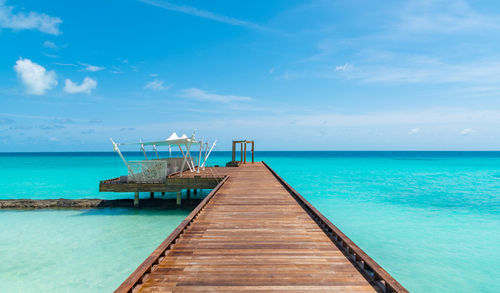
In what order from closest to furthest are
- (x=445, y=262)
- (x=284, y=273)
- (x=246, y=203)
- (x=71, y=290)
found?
1. (x=284, y=273)
2. (x=71, y=290)
3. (x=246, y=203)
4. (x=445, y=262)

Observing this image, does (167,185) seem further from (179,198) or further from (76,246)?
(76,246)

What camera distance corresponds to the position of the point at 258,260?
412 centimetres

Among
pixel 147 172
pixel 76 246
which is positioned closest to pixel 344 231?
pixel 147 172

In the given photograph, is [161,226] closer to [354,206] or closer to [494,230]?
[354,206]

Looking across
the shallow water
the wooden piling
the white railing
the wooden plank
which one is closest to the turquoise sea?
the shallow water

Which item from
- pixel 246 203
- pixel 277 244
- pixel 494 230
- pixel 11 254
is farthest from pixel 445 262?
pixel 11 254

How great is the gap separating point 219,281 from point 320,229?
2.95 meters

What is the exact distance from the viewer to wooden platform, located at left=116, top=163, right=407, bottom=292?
11.1 feet

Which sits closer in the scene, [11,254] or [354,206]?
[11,254]

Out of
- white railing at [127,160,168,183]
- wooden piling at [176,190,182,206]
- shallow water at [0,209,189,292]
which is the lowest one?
shallow water at [0,209,189,292]

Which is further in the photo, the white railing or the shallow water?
the white railing

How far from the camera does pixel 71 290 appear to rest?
7.29 meters

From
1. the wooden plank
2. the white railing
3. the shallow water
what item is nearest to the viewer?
the wooden plank

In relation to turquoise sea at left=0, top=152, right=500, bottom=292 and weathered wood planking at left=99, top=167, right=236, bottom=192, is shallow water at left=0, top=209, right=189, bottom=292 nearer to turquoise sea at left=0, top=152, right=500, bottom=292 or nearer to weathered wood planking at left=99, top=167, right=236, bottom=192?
turquoise sea at left=0, top=152, right=500, bottom=292
